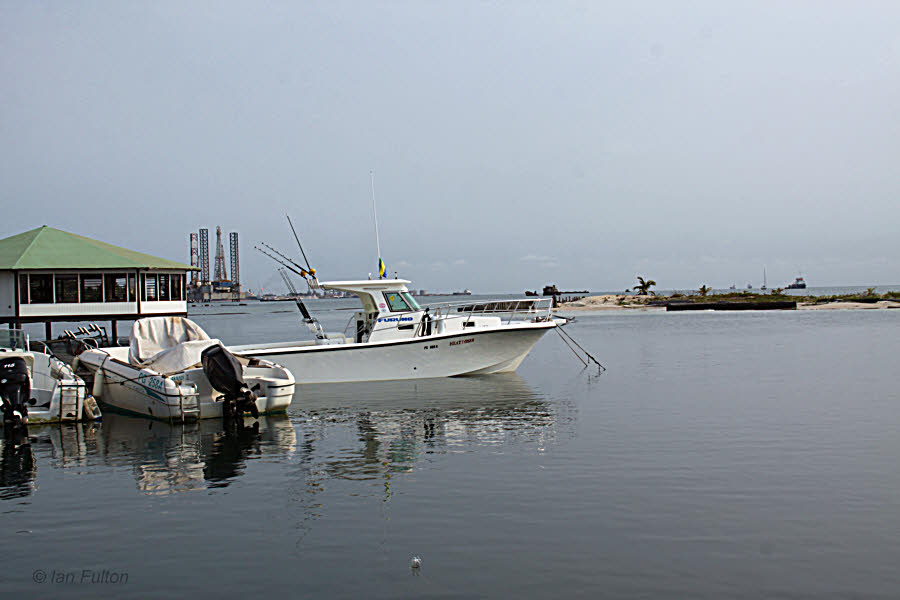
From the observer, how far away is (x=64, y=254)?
23359 mm

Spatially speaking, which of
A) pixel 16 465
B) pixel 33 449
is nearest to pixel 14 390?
pixel 33 449

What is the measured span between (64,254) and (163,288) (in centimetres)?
299

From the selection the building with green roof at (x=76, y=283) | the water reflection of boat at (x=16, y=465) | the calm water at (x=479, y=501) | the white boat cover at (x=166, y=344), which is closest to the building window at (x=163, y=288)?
the building with green roof at (x=76, y=283)

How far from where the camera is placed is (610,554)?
8203 mm

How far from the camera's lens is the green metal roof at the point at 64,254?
74.2 feet

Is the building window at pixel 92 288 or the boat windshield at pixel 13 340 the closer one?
the boat windshield at pixel 13 340

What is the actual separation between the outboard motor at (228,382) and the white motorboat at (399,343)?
15.4ft

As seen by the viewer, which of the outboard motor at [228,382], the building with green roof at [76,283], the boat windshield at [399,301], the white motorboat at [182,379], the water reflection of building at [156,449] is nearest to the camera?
the water reflection of building at [156,449]

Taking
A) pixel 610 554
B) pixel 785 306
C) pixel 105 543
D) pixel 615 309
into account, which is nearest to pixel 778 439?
pixel 610 554

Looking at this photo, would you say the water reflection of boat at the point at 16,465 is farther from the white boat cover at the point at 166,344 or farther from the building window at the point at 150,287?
the building window at the point at 150,287

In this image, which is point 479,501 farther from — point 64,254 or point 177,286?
point 64,254

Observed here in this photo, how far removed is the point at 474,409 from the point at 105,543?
1068cm

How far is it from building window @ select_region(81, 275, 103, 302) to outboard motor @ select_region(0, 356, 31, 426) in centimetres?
632

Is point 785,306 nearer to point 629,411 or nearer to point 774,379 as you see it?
point 774,379
